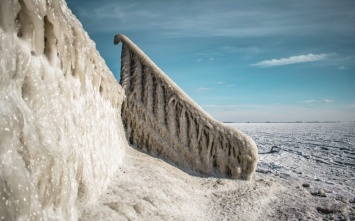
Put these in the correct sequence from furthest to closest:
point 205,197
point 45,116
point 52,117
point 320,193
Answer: point 320,193, point 205,197, point 52,117, point 45,116

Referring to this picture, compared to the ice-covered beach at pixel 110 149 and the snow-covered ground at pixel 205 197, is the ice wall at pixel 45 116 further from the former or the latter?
the snow-covered ground at pixel 205 197

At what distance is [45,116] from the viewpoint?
2.87 m

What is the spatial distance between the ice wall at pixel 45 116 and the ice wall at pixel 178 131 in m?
2.82

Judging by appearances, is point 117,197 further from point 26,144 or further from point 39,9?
point 39,9

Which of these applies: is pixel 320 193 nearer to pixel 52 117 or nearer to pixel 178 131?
pixel 178 131

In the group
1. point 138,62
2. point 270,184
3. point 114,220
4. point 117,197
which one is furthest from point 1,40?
point 270,184

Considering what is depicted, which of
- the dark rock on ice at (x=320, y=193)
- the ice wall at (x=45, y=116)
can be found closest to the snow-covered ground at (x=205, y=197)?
the dark rock on ice at (x=320, y=193)

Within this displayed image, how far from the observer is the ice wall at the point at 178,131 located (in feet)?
24.0

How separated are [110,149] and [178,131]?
2.60 meters

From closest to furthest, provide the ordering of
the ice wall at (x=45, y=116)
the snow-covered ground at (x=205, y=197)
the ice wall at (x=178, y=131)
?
the ice wall at (x=45, y=116), the snow-covered ground at (x=205, y=197), the ice wall at (x=178, y=131)

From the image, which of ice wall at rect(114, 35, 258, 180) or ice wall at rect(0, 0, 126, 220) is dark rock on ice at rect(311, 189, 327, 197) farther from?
ice wall at rect(0, 0, 126, 220)

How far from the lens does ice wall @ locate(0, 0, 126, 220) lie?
225 cm

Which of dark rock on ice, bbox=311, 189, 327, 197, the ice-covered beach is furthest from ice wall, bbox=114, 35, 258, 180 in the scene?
dark rock on ice, bbox=311, 189, 327, 197

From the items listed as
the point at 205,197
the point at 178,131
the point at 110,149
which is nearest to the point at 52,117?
the point at 110,149
